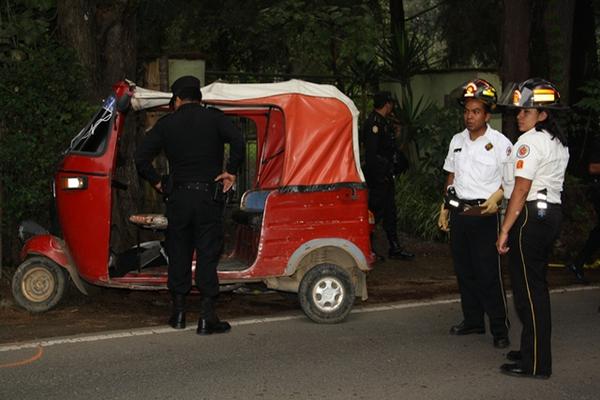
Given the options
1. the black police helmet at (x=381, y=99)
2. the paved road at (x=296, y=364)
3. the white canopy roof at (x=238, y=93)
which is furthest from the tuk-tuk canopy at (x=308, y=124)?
the black police helmet at (x=381, y=99)

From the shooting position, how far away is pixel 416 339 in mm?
6852

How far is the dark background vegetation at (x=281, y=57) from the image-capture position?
27.7 ft

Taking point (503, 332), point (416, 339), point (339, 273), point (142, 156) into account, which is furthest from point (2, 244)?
point (503, 332)

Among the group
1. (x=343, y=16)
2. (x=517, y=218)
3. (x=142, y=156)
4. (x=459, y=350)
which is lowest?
(x=459, y=350)

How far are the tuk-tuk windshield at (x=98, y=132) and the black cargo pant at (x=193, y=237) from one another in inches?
35.8

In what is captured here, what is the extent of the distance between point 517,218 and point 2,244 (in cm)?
536

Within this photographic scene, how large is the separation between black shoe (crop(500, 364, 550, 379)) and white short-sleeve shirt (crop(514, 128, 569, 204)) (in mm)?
1124

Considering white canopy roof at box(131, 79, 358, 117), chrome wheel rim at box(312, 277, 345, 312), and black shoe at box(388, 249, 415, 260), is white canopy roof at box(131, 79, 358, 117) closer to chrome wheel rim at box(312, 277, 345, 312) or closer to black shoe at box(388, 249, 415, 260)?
chrome wheel rim at box(312, 277, 345, 312)

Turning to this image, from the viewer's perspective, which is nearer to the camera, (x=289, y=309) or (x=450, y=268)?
(x=289, y=309)

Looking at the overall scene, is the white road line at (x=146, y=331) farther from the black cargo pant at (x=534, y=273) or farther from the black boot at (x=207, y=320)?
the black cargo pant at (x=534, y=273)

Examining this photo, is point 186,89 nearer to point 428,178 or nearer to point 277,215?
point 277,215

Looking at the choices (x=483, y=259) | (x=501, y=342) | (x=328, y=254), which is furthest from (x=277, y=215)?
(x=501, y=342)

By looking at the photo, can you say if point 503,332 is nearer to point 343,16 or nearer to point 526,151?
point 526,151

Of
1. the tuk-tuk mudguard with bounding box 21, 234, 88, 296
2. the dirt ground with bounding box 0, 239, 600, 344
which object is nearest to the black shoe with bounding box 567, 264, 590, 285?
the dirt ground with bounding box 0, 239, 600, 344
